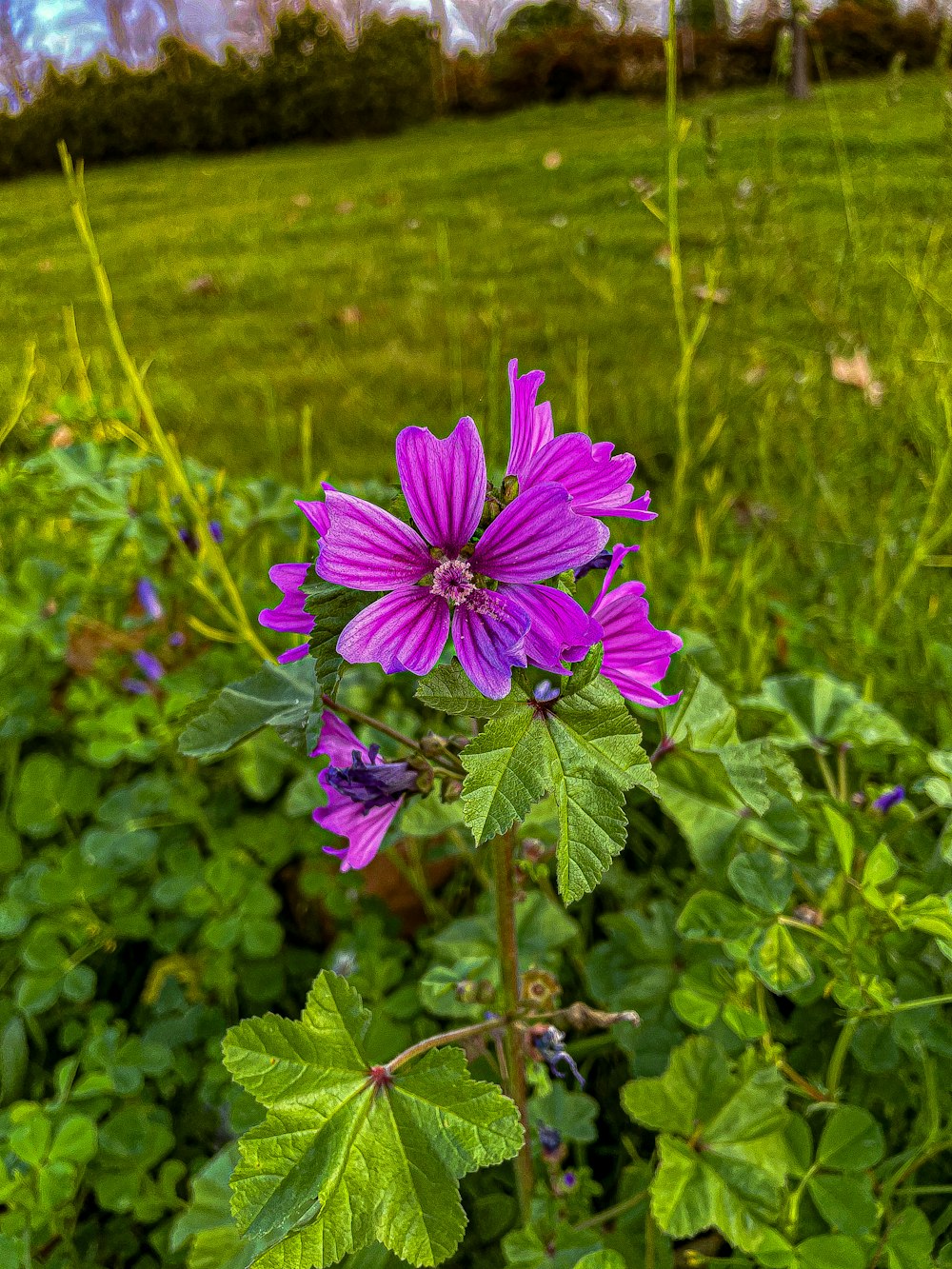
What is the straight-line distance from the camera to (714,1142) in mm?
997

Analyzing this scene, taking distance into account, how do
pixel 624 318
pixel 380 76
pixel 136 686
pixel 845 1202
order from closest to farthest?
1. pixel 845 1202
2. pixel 136 686
3. pixel 624 318
4. pixel 380 76

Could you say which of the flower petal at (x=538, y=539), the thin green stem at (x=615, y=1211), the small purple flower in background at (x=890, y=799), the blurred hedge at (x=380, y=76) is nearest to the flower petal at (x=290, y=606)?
the flower petal at (x=538, y=539)

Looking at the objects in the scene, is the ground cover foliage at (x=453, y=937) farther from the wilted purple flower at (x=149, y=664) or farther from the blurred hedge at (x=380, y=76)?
the blurred hedge at (x=380, y=76)

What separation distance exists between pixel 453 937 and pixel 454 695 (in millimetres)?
739

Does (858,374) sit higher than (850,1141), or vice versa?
(858,374)

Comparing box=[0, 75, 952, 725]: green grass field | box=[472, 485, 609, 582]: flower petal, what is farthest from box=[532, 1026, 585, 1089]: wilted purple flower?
box=[0, 75, 952, 725]: green grass field

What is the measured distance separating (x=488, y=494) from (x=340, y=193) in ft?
24.4

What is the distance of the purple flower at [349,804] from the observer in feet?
2.58

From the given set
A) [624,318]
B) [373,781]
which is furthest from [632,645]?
[624,318]

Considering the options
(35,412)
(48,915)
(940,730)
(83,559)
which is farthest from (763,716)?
(35,412)

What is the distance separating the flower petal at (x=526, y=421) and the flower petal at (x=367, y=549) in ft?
0.38

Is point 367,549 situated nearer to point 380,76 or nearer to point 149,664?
point 149,664

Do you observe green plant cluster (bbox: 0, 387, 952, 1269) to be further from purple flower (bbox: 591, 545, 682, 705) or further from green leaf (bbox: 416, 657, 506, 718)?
purple flower (bbox: 591, 545, 682, 705)

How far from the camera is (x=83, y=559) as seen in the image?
2.05m
